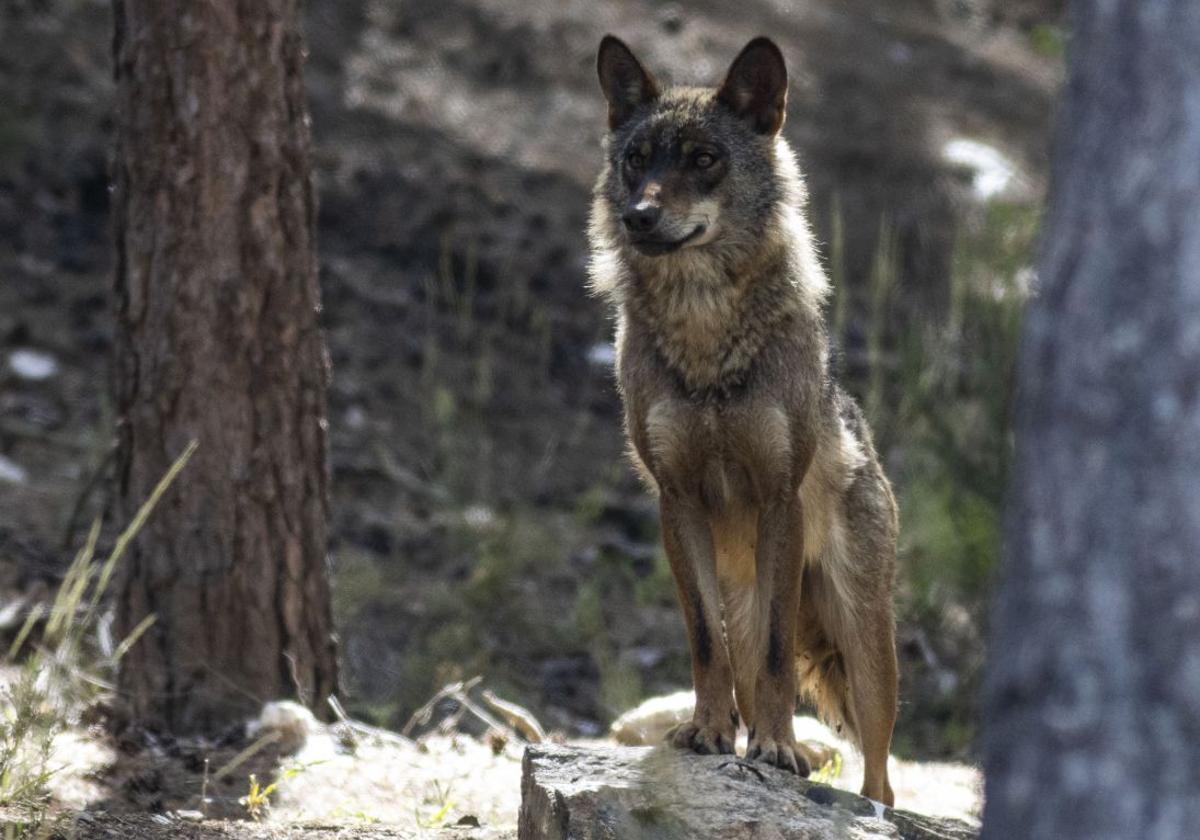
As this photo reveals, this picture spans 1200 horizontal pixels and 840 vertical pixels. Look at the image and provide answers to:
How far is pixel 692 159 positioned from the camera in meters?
5.05

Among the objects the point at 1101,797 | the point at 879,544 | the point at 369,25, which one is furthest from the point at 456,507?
the point at 1101,797

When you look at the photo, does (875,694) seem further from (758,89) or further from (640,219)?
(758,89)

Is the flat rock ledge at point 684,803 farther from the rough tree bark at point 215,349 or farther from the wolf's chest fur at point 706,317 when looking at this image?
the rough tree bark at point 215,349

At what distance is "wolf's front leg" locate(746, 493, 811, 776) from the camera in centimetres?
470

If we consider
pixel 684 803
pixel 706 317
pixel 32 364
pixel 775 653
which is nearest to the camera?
pixel 684 803

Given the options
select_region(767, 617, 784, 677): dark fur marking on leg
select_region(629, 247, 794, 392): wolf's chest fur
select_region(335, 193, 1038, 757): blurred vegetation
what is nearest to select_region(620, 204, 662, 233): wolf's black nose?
select_region(629, 247, 794, 392): wolf's chest fur

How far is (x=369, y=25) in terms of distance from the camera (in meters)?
13.4

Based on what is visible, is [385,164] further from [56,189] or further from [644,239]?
[644,239]

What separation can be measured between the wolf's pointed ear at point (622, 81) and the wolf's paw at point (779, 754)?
2.21m

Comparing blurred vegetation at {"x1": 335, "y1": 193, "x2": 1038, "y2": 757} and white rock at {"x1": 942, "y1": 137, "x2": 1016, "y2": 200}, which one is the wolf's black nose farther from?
white rock at {"x1": 942, "y1": 137, "x2": 1016, "y2": 200}

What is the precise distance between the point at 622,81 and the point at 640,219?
0.97 m

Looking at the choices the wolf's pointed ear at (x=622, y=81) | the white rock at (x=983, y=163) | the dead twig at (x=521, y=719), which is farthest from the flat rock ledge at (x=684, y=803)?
the white rock at (x=983, y=163)

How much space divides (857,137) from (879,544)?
8.92 meters

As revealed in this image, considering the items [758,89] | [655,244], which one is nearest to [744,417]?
[655,244]
